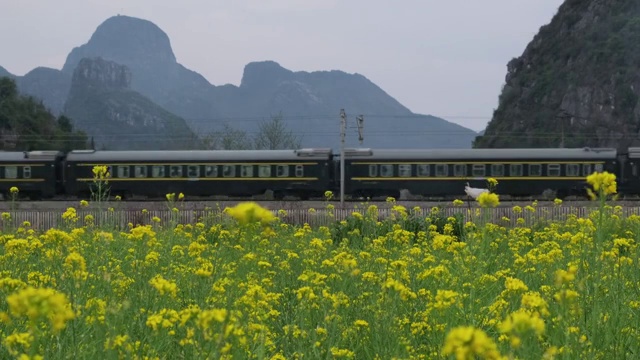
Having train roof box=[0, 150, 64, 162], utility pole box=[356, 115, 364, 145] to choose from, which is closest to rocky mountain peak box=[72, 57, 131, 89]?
train roof box=[0, 150, 64, 162]

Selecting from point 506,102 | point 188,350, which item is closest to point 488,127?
point 506,102

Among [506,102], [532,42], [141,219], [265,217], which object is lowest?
[141,219]

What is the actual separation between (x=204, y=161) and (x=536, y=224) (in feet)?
48.6

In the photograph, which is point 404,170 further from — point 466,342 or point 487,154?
point 466,342

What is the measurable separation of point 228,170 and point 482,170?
8.44 m

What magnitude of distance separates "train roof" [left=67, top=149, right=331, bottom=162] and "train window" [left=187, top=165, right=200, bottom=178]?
0.27 meters

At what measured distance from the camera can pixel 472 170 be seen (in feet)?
76.5

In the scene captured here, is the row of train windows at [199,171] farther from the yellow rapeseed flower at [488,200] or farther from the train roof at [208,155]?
the yellow rapeseed flower at [488,200]

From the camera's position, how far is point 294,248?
284 inches

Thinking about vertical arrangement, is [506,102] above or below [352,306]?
above

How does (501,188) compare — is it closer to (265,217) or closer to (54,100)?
(265,217)

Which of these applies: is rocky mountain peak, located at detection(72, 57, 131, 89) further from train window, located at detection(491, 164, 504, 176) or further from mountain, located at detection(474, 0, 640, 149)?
train window, located at detection(491, 164, 504, 176)

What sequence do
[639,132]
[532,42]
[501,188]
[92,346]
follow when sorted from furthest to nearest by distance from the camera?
[532,42] < [639,132] < [501,188] < [92,346]

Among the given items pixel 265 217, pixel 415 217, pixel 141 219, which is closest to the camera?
pixel 265 217
